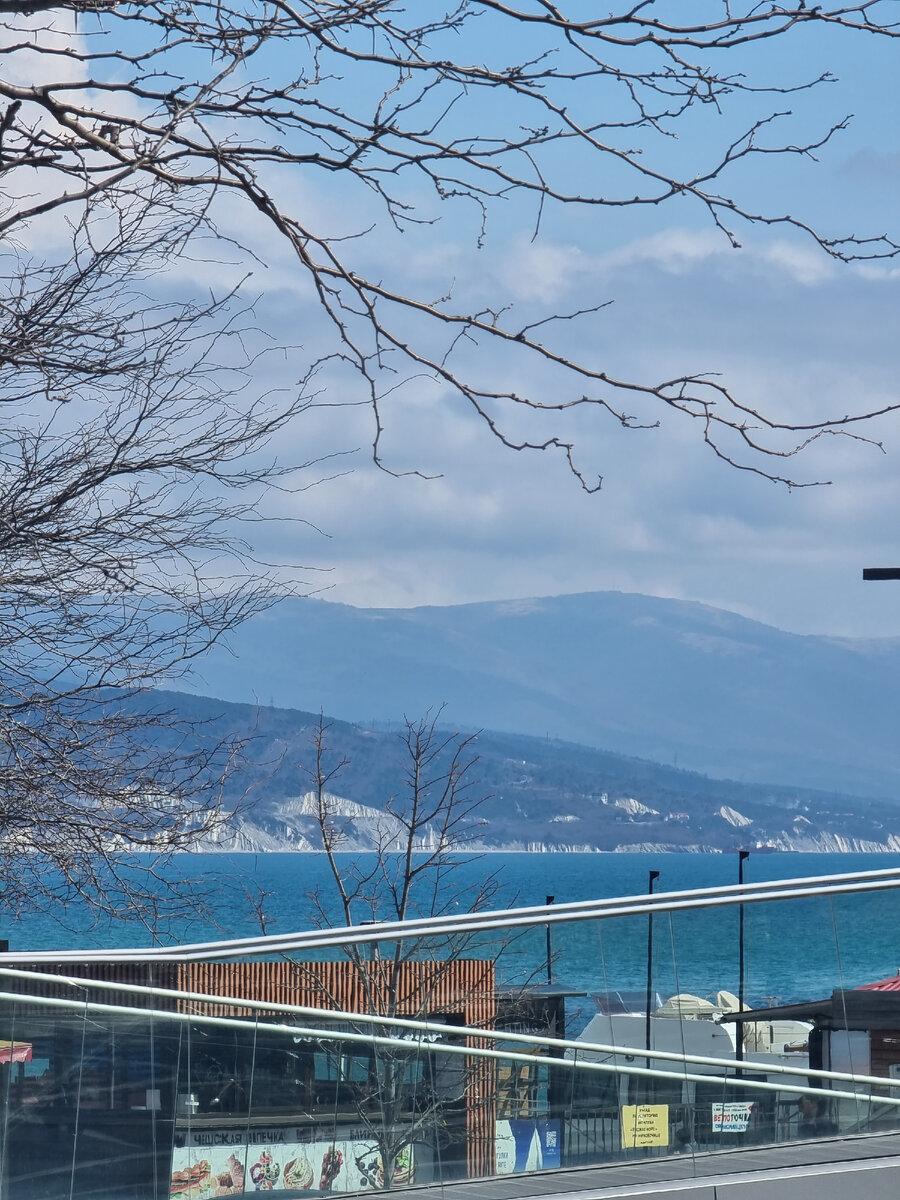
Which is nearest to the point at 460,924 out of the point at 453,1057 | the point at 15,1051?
the point at 453,1057

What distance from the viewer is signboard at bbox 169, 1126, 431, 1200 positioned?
6.55 metres

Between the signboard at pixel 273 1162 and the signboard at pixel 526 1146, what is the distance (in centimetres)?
44

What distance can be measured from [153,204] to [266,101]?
134 centimetres

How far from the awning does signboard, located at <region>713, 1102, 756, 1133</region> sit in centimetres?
347

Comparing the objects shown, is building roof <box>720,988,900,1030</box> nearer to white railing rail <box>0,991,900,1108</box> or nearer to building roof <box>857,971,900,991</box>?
building roof <box>857,971,900,991</box>

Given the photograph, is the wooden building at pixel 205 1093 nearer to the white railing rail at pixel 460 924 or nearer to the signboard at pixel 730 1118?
the white railing rail at pixel 460 924

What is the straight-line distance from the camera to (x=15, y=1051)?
20.4ft

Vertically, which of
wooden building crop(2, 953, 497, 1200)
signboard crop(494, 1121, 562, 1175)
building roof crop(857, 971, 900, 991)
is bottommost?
signboard crop(494, 1121, 562, 1175)

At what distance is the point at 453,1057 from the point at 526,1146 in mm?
629

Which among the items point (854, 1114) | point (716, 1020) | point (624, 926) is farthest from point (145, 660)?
point (854, 1114)

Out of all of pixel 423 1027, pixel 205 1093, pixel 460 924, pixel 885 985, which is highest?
pixel 460 924

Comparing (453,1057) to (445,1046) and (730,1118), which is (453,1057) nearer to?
(445,1046)

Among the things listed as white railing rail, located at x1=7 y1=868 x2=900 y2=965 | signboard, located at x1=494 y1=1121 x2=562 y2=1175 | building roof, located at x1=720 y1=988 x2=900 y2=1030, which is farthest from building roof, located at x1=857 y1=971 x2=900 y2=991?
signboard, located at x1=494 y1=1121 x2=562 y2=1175

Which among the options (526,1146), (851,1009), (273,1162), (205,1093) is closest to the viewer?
(205,1093)
